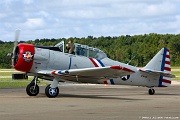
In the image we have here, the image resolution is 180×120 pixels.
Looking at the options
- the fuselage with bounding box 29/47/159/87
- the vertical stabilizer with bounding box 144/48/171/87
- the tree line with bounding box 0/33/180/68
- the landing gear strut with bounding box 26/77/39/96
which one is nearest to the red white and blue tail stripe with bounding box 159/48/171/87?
the vertical stabilizer with bounding box 144/48/171/87

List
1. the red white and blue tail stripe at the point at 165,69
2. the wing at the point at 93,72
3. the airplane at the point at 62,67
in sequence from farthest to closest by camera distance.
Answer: the red white and blue tail stripe at the point at 165,69
the airplane at the point at 62,67
the wing at the point at 93,72

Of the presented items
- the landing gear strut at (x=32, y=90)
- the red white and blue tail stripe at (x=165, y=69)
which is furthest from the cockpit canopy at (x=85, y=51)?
the red white and blue tail stripe at (x=165, y=69)

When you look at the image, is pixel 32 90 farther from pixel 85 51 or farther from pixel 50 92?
pixel 85 51

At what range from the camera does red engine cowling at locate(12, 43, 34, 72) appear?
19922mm

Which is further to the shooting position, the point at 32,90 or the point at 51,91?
the point at 32,90

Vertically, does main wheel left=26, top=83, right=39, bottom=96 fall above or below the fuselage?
below

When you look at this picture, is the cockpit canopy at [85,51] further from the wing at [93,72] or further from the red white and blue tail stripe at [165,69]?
the red white and blue tail stripe at [165,69]

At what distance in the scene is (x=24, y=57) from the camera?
65.5 ft

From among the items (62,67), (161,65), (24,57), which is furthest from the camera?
(161,65)

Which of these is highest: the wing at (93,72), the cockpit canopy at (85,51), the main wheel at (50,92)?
the cockpit canopy at (85,51)

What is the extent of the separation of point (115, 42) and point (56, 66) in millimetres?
100574

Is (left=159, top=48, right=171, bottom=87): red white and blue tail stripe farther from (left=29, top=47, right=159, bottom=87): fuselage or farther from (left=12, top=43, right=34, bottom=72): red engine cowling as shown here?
(left=12, top=43, right=34, bottom=72): red engine cowling

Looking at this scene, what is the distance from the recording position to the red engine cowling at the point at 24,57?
1992cm

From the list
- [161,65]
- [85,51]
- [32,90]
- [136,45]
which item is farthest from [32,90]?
[136,45]
